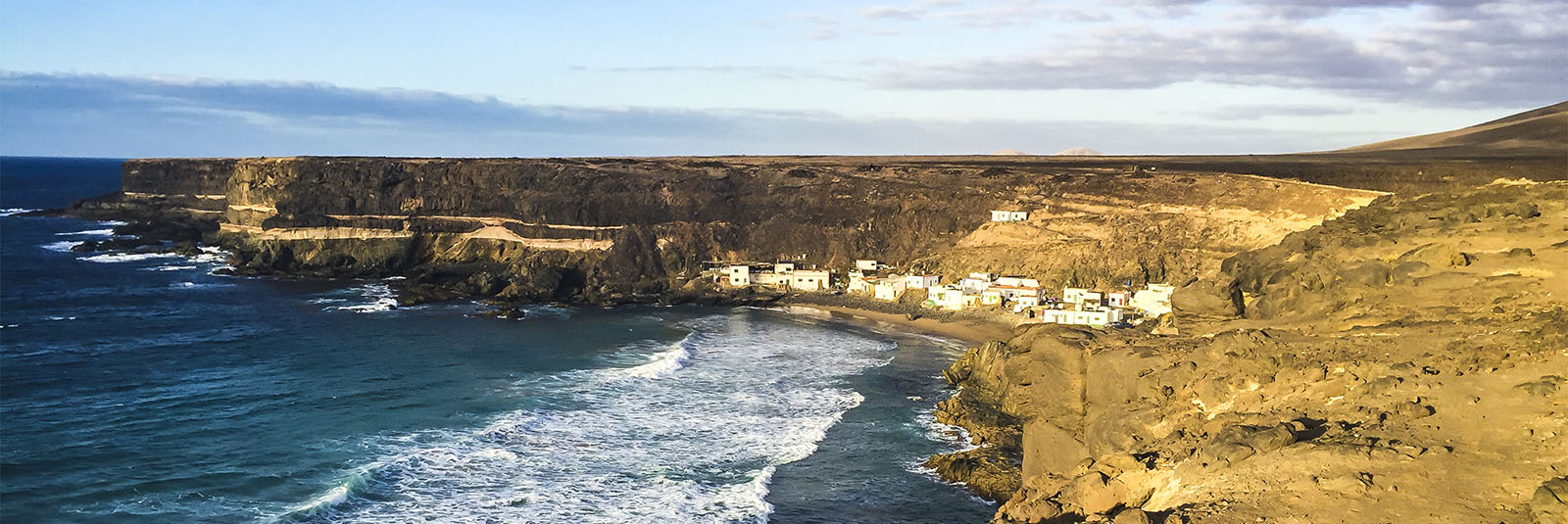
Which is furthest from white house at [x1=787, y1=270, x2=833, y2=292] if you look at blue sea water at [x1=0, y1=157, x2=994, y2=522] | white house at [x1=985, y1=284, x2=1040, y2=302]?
white house at [x1=985, y1=284, x2=1040, y2=302]

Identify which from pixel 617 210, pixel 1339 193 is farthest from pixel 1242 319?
pixel 617 210

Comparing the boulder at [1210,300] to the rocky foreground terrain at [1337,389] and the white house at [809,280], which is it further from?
the white house at [809,280]

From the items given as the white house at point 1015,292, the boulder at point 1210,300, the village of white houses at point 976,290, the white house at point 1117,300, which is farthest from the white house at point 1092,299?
the boulder at point 1210,300

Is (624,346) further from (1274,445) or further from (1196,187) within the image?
(1196,187)

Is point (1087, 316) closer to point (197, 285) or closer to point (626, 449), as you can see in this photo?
point (626, 449)

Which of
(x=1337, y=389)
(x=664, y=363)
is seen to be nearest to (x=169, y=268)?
(x=664, y=363)

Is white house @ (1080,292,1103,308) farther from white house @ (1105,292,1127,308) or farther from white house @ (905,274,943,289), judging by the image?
white house @ (905,274,943,289)
